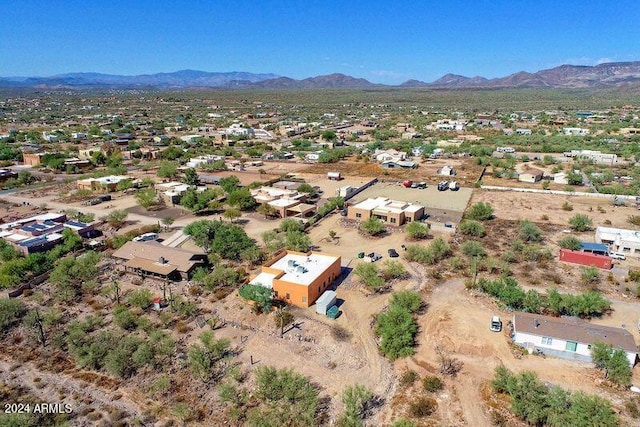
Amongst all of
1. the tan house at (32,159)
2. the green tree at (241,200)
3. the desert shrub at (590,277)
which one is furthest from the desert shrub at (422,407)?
the tan house at (32,159)

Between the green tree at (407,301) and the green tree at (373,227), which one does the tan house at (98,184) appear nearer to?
the green tree at (373,227)

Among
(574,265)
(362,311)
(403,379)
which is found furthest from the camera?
(574,265)

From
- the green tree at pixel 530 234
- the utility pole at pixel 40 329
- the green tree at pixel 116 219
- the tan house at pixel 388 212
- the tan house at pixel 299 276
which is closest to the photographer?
the utility pole at pixel 40 329

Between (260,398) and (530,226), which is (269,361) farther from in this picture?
(530,226)

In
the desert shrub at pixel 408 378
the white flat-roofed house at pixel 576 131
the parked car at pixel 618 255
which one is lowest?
the desert shrub at pixel 408 378

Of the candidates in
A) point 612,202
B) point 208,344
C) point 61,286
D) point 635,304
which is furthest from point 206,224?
point 612,202

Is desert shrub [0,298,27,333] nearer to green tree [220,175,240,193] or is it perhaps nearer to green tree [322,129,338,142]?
green tree [220,175,240,193]
